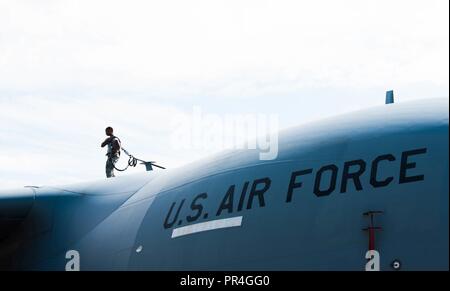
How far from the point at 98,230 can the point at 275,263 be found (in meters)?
4.39

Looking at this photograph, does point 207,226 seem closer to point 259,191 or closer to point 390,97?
point 259,191

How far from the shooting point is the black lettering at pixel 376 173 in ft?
22.6

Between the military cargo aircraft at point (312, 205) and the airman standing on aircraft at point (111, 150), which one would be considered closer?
the military cargo aircraft at point (312, 205)

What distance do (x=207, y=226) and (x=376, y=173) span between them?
90.5 inches

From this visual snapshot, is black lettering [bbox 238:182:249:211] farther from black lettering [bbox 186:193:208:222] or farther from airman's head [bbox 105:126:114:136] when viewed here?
airman's head [bbox 105:126:114:136]

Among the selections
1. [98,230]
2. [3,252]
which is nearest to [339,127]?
[98,230]

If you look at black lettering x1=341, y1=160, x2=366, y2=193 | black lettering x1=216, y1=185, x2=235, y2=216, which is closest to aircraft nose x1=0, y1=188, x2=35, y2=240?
black lettering x1=216, y1=185, x2=235, y2=216

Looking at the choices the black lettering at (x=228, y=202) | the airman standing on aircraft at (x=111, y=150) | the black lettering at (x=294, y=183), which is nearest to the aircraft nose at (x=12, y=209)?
the airman standing on aircraft at (x=111, y=150)

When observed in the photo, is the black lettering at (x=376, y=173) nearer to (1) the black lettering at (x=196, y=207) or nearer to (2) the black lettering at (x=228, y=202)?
(2) the black lettering at (x=228, y=202)

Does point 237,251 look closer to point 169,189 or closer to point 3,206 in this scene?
point 169,189

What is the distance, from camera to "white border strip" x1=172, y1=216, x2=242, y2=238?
807cm

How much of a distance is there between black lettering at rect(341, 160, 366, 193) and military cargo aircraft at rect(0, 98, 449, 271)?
0.04 ft

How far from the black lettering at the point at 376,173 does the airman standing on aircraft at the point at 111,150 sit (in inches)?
317

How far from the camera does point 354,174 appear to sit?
7.17m
